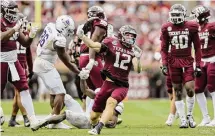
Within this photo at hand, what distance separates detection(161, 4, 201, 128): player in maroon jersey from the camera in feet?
35.8

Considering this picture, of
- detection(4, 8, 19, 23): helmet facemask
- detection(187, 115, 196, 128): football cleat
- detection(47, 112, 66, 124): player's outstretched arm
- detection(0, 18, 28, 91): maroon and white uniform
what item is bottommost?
detection(187, 115, 196, 128): football cleat

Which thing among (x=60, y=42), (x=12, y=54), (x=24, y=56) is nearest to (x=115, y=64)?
(x=60, y=42)

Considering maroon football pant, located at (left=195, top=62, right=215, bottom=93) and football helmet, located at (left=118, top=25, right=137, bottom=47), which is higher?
football helmet, located at (left=118, top=25, right=137, bottom=47)

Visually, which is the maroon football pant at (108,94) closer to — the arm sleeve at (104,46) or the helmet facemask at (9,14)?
the arm sleeve at (104,46)

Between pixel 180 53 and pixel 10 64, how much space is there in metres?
2.63

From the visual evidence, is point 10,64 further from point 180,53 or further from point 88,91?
point 180,53

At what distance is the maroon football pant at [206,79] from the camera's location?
37.8 ft

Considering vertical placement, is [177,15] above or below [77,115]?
above

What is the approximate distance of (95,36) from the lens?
11008 millimetres

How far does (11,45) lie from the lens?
10391 mm

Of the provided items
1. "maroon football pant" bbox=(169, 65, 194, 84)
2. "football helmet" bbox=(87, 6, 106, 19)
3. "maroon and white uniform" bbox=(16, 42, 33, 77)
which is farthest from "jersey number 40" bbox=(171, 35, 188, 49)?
"maroon and white uniform" bbox=(16, 42, 33, 77)

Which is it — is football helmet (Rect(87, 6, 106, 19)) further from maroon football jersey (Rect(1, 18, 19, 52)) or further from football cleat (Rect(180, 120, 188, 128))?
football cleat (Rect(180, 120, 188, 128))

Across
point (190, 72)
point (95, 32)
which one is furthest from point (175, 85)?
point (95, 32)

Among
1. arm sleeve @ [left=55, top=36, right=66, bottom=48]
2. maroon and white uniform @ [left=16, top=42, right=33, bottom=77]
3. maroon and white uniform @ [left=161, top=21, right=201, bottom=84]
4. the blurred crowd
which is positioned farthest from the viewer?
the blurred crowd
